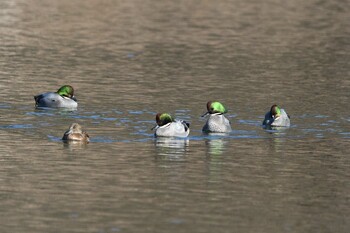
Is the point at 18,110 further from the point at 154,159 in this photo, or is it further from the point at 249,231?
the point at 249,231

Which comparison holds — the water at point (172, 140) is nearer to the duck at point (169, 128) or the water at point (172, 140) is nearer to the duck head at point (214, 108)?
the duck at point (169, 128)

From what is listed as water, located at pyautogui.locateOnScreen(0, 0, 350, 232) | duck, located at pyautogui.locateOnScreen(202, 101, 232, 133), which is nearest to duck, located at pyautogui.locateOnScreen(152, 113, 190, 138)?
water, located at pyautogui.locateOnScreen(0, 0, 350, 232)

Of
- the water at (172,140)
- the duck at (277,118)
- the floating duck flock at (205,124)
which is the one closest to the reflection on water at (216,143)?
the water at (172,140)

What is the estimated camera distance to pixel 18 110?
31.5m

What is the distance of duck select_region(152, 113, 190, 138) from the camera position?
89.9 ft

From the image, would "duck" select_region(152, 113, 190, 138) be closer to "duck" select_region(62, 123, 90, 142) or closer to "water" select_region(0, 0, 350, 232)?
"water" select_region(0, 0, 350, 232)

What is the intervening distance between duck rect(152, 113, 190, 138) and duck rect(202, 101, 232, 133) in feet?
2.61

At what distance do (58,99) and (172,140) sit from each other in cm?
636

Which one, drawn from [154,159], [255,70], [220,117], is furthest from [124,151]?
[255,70]

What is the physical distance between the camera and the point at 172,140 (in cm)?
2727

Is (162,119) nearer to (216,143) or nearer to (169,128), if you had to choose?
(169,128)

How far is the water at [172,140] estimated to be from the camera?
19.5 m

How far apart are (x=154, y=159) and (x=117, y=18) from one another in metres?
39.2

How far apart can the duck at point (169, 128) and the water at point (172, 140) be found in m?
0.21
